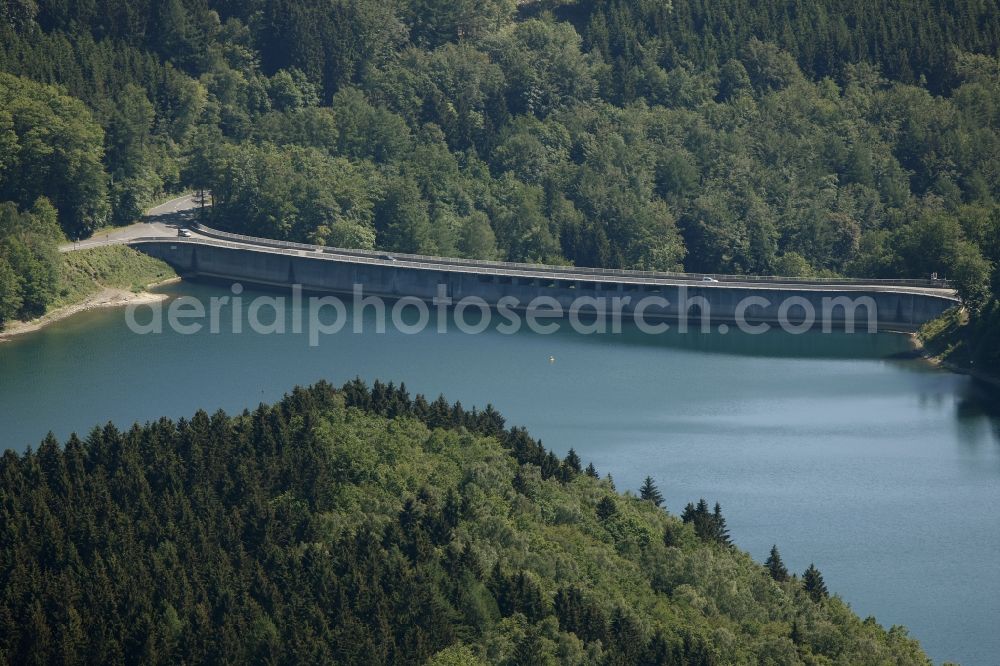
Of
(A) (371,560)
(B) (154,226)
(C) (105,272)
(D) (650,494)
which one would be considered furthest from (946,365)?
(B) (154,226)

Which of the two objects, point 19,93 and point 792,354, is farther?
point 19,93

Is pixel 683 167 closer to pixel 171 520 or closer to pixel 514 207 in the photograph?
pixel 514 207

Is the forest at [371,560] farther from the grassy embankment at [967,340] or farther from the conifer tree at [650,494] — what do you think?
the grassy embankment at [967,340]

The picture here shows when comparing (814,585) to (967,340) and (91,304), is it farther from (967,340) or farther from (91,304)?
(91,304)

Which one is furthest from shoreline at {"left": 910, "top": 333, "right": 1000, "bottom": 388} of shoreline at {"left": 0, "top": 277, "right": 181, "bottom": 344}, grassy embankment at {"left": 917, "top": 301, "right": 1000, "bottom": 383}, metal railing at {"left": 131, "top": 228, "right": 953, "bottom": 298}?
shoreline at {"left": 0, "top": 277, "right": 181, "bottom": 344}

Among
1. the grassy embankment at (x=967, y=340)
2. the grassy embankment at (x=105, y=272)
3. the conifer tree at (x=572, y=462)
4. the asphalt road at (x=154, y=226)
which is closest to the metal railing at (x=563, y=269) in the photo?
the asphalt road at (x=154, y=226)

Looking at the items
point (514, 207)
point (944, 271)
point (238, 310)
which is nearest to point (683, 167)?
point (514, 207)
